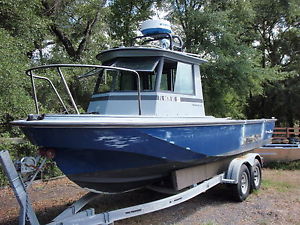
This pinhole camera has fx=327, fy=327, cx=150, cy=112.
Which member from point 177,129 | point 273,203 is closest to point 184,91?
point 177,129

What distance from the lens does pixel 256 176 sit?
22.7ft

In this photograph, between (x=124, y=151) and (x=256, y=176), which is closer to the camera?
(x=124, y=151)

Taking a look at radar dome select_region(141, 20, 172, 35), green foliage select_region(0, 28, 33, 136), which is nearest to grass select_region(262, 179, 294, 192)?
radar dome select_region(141, 20, 172, 35)

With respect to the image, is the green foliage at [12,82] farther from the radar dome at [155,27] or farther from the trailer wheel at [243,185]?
the trailer wheel at [243,185]

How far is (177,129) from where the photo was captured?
451cm

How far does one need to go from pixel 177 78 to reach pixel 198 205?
233 cm

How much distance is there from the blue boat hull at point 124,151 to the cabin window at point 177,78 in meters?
0.85

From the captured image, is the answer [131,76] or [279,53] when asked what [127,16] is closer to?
[279,53]

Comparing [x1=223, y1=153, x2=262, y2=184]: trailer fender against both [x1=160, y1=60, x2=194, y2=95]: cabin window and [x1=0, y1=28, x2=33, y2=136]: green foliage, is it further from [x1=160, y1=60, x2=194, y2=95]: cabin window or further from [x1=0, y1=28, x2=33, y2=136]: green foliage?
[x1=0, y1=28, x2=33, y2=136]: green foliage

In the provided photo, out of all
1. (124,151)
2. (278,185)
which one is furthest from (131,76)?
(278,185)

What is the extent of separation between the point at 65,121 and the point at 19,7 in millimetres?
6096

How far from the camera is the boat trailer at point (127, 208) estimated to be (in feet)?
11.9

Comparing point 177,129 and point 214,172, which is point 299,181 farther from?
point 177,129

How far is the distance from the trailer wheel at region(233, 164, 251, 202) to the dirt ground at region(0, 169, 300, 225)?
13 centimetres
